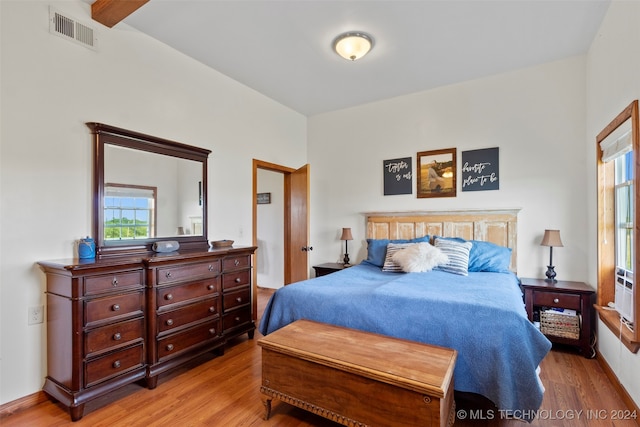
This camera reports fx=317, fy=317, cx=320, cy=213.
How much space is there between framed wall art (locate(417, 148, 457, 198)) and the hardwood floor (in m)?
2.09

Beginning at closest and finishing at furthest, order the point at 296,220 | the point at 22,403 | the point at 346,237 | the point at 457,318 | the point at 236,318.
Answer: the point at 457,318
the point at 22,403
the point at 236,318
the point at 346,237
the point at 296,220

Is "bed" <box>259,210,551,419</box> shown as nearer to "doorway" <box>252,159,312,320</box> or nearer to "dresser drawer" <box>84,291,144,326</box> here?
"dresser drawer" <box>84,291,144,326</box>

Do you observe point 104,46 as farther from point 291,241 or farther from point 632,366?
point 632,366

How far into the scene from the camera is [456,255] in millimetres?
3193

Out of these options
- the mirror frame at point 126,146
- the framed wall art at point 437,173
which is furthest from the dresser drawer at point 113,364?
the framed wall art at point 437,173

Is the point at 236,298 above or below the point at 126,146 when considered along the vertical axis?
below

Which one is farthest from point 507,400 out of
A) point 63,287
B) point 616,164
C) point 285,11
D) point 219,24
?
point 219,24

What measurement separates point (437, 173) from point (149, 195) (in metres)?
3.23

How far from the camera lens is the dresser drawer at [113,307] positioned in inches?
80.5

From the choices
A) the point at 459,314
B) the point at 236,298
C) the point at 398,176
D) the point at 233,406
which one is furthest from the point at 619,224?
the point at 236,298

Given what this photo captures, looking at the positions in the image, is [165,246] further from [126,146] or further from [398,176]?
[398,176]

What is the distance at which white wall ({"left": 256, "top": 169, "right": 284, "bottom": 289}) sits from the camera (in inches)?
218

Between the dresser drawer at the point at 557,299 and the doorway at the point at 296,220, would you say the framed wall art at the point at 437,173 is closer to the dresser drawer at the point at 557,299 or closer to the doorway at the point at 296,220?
the dresser drawer at the point at 557,299

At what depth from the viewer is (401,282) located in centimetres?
261
